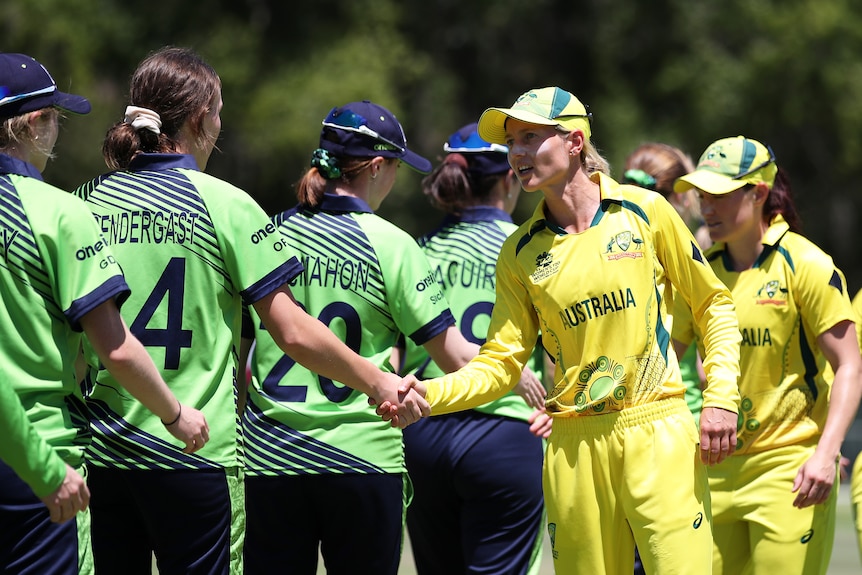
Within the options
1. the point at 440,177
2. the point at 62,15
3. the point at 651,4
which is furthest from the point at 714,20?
the point at 440,177

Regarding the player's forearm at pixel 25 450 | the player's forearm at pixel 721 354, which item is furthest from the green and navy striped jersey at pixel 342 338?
the player's forearm at pixel 25 450

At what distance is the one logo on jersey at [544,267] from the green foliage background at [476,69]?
14245 millimetres

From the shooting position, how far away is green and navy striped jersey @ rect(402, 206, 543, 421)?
5.80 meters

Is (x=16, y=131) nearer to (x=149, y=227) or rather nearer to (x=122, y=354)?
(x=149, y=227)

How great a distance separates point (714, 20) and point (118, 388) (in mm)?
19348

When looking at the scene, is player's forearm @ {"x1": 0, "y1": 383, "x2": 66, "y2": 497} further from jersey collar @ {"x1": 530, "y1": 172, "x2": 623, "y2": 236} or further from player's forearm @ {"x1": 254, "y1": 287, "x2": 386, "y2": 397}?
jersey collar @ {"x1": 530, "y1": 172, "x2": 623, "y2": 236}

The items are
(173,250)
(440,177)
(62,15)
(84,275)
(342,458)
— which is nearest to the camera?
(84,275)

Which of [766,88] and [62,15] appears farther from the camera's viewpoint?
[766,88]

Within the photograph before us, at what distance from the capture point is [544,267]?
443cm

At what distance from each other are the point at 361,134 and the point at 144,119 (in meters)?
1.04

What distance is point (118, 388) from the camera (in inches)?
165

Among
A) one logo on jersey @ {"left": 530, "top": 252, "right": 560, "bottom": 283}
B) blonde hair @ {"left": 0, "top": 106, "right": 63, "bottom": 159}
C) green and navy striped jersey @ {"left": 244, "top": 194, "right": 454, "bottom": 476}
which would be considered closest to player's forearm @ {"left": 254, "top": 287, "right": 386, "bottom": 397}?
green and navy striped jersey @ {"left": 244, "top": 194, "right": 454, "bottom": 476}

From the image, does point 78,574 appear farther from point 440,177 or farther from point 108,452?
point 440,177

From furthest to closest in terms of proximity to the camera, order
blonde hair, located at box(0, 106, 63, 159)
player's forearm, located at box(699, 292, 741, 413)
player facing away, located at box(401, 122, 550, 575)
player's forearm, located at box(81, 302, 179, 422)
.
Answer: player facing away, located at box(401, 122, 550, 575)
player's forearm, located at box(699, 292, 741, 413)
blonde hair, located at box(0, 106, 63, 159)
player's forearm, located at box(81, 302, 179, 422)
